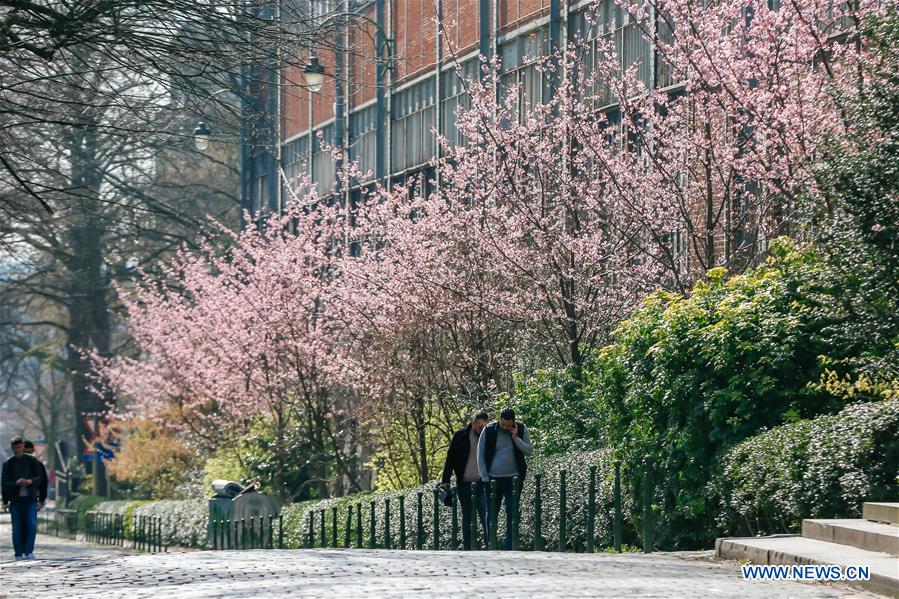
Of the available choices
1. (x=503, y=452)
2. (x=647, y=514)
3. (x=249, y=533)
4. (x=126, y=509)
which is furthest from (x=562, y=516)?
(x=126, y=509)

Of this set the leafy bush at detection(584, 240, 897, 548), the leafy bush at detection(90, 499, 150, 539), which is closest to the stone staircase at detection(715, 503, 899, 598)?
the leafy bush at detection(584, 240, 897, 548)

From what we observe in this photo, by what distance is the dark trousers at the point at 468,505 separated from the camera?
18.3 meters

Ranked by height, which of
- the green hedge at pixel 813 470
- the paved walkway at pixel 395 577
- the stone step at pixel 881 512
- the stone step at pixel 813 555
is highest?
the green hedge at pixel 813 470

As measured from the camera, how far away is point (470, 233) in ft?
81.9

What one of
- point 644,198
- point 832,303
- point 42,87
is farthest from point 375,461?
point 832,303

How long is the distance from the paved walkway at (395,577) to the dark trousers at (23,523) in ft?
18.5

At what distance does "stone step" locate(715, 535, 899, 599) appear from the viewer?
1056cm

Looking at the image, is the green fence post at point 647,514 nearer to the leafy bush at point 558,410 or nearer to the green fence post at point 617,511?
the green fence post at point 617,511

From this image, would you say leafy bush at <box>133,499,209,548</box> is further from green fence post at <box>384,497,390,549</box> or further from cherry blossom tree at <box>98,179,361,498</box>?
green fence post at <box>384,497,390,549</box>

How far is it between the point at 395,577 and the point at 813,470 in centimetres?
388

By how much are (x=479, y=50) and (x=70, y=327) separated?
27.3 metres

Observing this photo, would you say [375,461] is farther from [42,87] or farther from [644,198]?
[42,87]

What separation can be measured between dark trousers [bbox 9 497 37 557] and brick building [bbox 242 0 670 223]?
739 centimetres

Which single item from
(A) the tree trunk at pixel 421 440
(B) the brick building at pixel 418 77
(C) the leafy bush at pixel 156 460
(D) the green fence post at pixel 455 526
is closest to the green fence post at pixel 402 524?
(D) the green fence post at pixel 455 526
